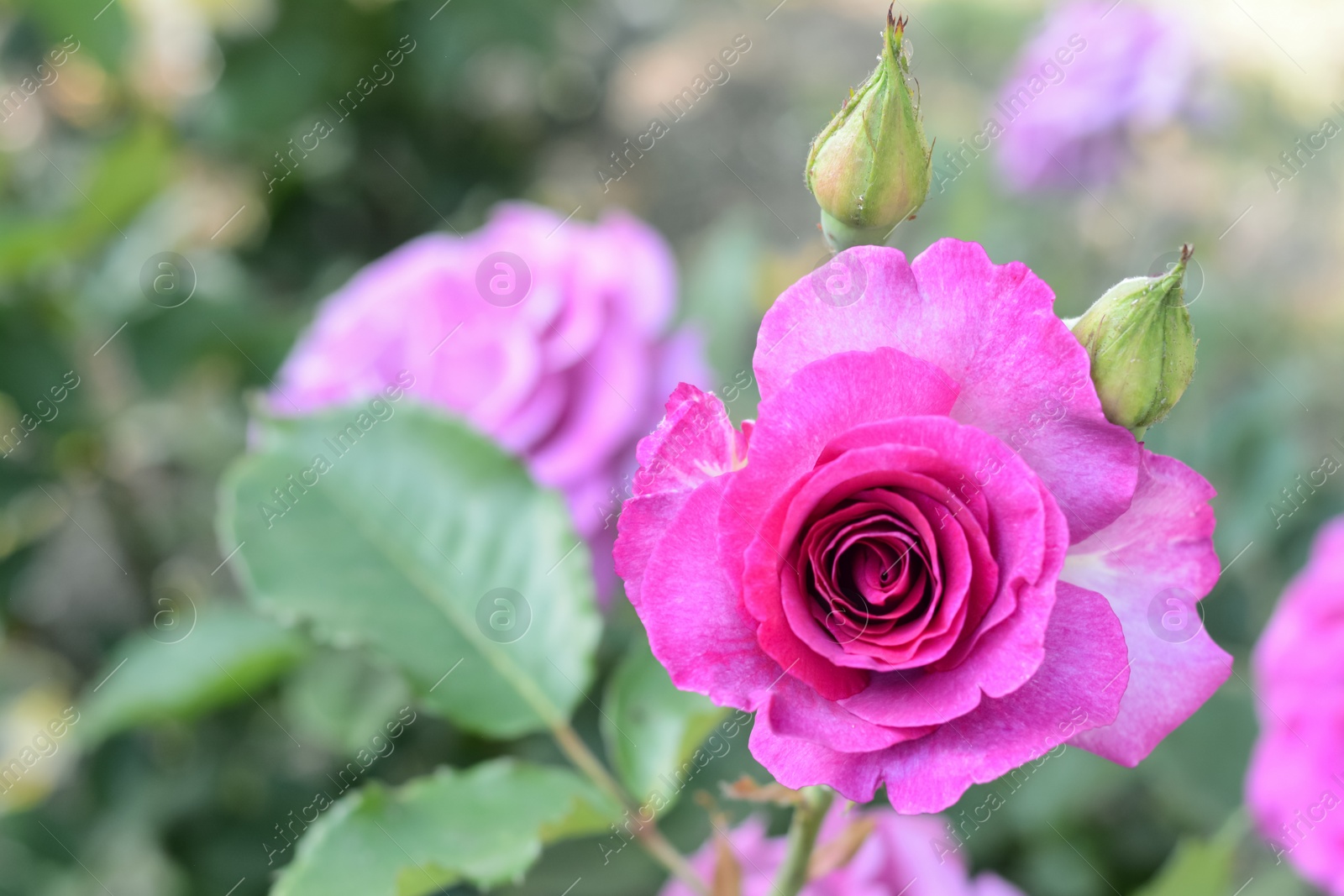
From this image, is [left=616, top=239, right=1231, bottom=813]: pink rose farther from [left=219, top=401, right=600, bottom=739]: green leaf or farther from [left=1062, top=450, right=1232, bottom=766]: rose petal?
[left=219, top=401, right=600, bottom=739]: green leaf

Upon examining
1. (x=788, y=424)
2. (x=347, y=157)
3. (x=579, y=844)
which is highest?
(x=347, y=157)

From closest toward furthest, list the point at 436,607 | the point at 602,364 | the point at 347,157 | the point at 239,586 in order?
the point at 436,607, the point at 602,364, the point at 239,586, the point at 347,157

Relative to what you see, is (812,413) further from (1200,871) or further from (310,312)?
(310,312)

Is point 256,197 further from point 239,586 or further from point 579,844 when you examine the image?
point 579,844

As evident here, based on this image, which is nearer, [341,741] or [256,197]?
[341,741]

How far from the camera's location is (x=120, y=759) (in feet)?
3.15

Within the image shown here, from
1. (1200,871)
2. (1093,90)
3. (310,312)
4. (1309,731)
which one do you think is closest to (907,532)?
(1200,871)

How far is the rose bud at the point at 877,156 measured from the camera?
1.01 ft

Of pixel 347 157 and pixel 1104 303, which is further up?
pixel 347 157

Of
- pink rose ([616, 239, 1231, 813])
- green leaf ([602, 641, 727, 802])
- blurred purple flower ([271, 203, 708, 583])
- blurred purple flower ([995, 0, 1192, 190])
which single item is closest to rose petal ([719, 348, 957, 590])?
pink rose ([616, 239, 1231, 813])

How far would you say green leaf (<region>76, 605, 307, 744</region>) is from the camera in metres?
0.76

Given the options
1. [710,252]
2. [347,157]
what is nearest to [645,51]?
[347,157]


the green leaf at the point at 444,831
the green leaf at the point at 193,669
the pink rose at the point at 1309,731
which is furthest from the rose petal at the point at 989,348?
the green leaf at the point at 193,669

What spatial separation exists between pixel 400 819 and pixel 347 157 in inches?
43.2
